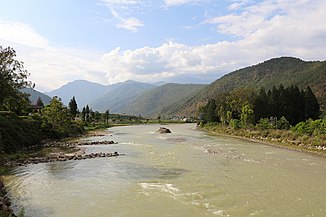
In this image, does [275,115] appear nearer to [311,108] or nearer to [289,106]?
[289,106]

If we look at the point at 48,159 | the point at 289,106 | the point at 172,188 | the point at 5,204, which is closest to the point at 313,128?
the point at 289,106

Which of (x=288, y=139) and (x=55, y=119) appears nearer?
(x=288, y=139)

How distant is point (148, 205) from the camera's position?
47.1 feet

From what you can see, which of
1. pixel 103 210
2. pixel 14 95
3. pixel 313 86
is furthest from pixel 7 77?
pixel 313 86

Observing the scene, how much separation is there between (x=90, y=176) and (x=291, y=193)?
13.2 m

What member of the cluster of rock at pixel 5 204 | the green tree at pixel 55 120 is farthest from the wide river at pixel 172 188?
the green tree at pixel 55 120

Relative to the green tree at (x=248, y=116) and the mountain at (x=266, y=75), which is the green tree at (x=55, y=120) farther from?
the mountain at (x=266, y=75)

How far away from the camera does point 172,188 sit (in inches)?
683

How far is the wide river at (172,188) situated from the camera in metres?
13.8

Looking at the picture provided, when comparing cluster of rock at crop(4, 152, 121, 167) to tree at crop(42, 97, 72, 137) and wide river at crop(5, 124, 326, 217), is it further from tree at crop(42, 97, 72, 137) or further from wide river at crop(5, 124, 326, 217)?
tree at crop(42, 97, 72, 137)

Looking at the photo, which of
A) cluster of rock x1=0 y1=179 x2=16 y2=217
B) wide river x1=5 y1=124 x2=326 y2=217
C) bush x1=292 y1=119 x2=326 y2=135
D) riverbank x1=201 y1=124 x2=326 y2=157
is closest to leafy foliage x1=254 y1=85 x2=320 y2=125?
riverbank x1=201 y1=124 x2=326 y2=157

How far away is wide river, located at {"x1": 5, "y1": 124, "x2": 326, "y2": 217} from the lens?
13766 millimetres

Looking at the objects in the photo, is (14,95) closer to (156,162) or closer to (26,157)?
(26,157)

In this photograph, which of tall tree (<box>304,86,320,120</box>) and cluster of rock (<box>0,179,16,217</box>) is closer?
cluster of rock (<box>0,179,16,217</box>)
